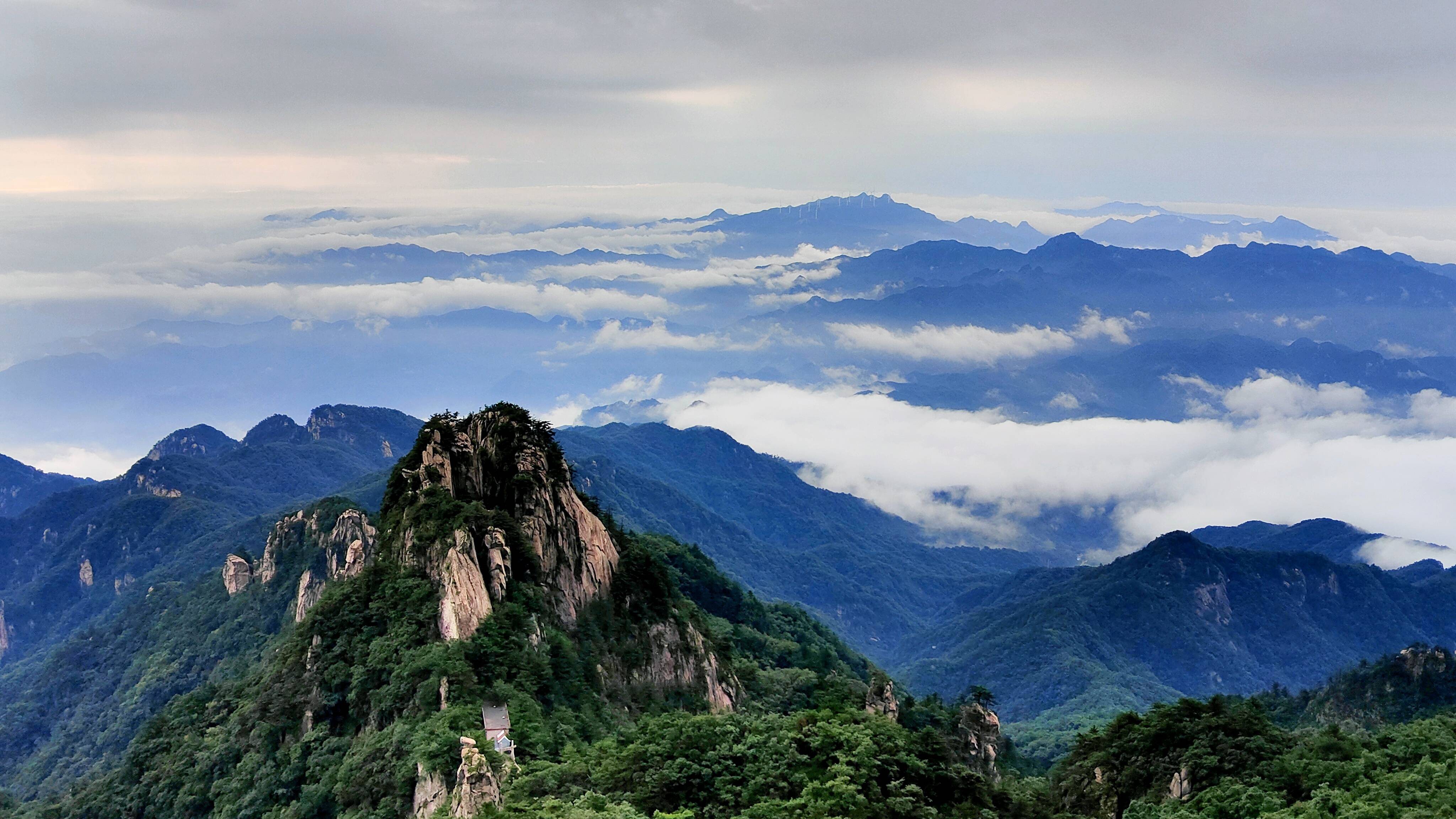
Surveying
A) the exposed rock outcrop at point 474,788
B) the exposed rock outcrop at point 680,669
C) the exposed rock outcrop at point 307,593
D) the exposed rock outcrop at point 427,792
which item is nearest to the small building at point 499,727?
the exposed rock outcrop at point 474,788

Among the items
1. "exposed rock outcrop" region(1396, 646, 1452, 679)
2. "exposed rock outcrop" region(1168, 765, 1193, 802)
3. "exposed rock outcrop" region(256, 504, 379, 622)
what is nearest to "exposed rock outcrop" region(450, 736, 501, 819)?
"exposed rock outcrop" region(1168, 765, 1193, 802)

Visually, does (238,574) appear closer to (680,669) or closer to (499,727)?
(680,669)

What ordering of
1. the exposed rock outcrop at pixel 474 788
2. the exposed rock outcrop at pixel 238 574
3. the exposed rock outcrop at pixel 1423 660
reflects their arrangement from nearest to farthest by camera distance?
the exposed rock outcrop at pixel 474 788
the exposed rock outcrop at pixel 1423 660
the exposed rock outcrop at pixel 238 574

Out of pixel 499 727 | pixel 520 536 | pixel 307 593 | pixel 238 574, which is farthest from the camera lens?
pixel 238 574

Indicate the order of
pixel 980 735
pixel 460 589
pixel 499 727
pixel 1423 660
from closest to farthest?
1. pixel 499 727
2. pixel 460 589
3. pixel 980 735
4. pixel 1423 660

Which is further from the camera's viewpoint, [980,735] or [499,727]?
[980,735]

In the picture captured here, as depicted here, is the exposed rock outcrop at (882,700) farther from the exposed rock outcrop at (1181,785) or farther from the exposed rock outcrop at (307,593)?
the exposed rock outcrop at (307,593)

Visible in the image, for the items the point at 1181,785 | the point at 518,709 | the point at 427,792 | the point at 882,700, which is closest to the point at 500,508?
the point at 518,709
